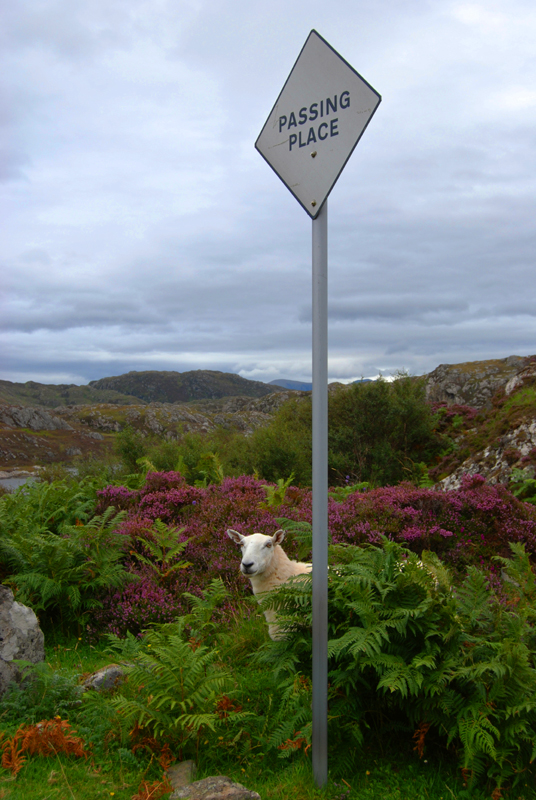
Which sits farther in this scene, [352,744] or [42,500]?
[42,500]

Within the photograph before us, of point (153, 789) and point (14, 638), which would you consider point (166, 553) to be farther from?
point (153, 789)

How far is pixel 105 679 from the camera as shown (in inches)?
177

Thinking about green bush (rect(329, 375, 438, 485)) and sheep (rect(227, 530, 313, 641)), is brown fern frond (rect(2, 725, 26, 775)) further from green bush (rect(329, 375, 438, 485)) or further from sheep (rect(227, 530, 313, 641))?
green bush (rect(329, 375, 438, 485))

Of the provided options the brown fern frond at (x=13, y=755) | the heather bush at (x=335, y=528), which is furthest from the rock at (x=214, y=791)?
the heather bush at (x=335, y=528)

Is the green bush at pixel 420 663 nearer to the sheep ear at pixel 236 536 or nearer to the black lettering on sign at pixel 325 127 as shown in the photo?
the sheep ear at pixel 236 536

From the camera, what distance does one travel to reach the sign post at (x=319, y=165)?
10.3ft

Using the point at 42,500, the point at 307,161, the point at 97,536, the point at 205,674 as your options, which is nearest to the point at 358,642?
the point at 205,674

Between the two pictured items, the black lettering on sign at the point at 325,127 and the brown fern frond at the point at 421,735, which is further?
the brown fern frond at the point at 421,735

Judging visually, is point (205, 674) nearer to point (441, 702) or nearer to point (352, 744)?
point (352, 744)

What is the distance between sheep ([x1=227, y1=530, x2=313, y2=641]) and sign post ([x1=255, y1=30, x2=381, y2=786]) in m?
2.14

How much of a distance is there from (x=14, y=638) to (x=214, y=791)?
2.44 metres

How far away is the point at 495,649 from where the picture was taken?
3.40 metres

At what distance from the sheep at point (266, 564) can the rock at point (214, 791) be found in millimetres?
2189

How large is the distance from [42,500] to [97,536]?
3099mm
